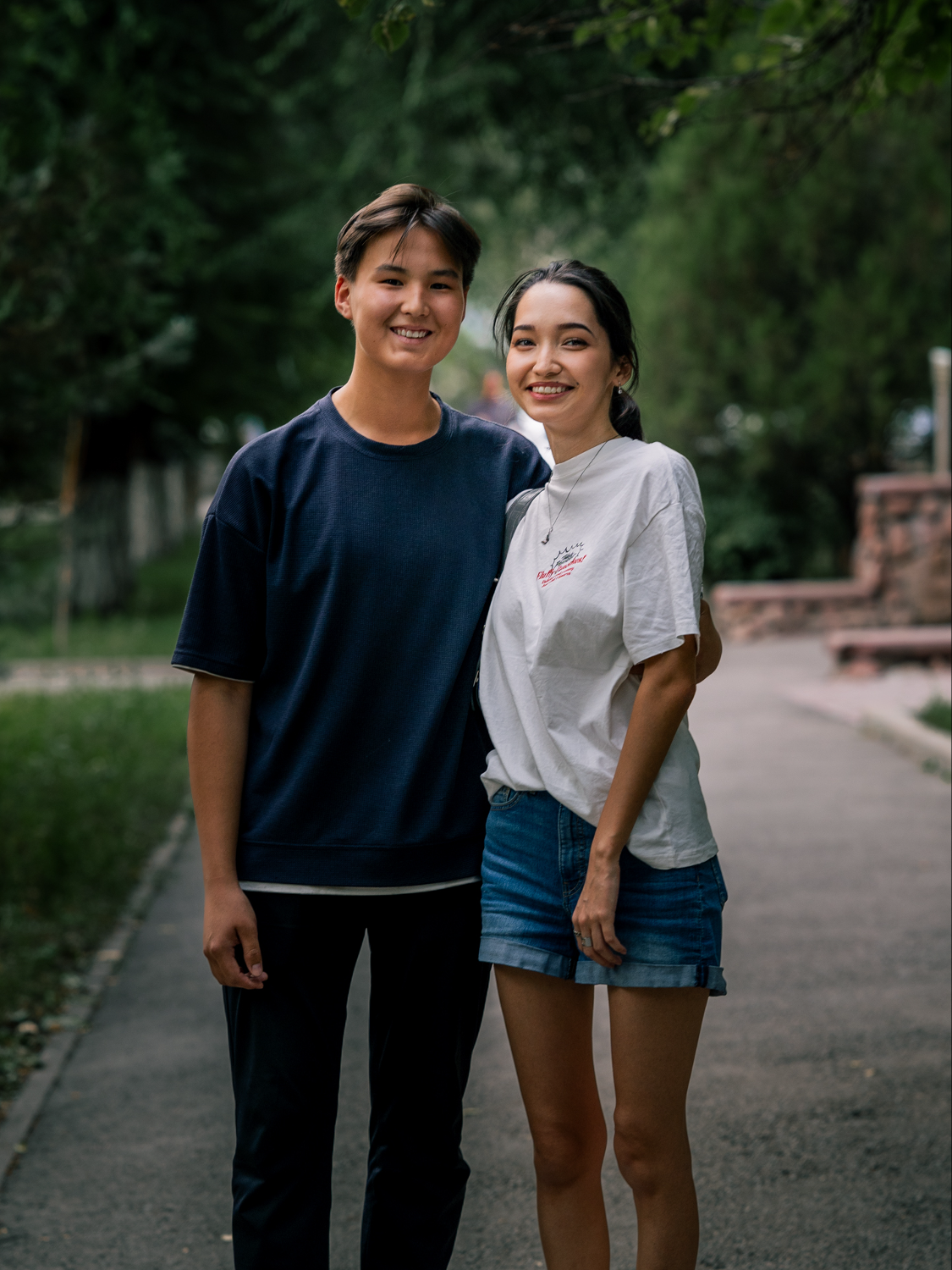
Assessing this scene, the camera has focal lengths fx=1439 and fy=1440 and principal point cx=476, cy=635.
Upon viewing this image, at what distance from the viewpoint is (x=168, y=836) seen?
25.5 feet

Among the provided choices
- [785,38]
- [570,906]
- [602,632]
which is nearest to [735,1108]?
[570,906]

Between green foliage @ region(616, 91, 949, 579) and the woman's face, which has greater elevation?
green foliage @ region(616, 91, 949, 579)

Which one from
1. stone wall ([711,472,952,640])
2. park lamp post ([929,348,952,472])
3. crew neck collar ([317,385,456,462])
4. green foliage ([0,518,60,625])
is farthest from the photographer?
park lamp post ([929,348,952,472])

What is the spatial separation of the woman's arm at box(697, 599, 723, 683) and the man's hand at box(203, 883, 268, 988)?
84 centimetres

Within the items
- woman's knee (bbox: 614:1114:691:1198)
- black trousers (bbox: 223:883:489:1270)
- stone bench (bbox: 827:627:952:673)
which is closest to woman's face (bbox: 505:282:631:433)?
black trousers (bbox: 223:883:489:1270)

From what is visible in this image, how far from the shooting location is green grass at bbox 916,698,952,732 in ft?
29.5

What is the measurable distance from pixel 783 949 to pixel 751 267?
11.3 metres

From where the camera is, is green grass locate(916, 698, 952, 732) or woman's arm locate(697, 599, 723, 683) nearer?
woman's arm locate(697, 599, 723, 683)

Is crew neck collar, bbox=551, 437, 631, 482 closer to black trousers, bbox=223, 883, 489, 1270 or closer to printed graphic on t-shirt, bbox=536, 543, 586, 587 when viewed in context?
printed graphic on t-shirt, bbox=536, 543, 586, 587

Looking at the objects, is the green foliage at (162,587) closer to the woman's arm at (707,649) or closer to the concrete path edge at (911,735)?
the concrete path edge at (911,735)

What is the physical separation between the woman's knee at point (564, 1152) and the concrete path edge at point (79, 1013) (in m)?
1.94

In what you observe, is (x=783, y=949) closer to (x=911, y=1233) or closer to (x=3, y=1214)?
(x=911, y=1233)

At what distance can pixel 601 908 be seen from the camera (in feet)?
7.25

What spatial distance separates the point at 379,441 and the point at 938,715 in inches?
291
